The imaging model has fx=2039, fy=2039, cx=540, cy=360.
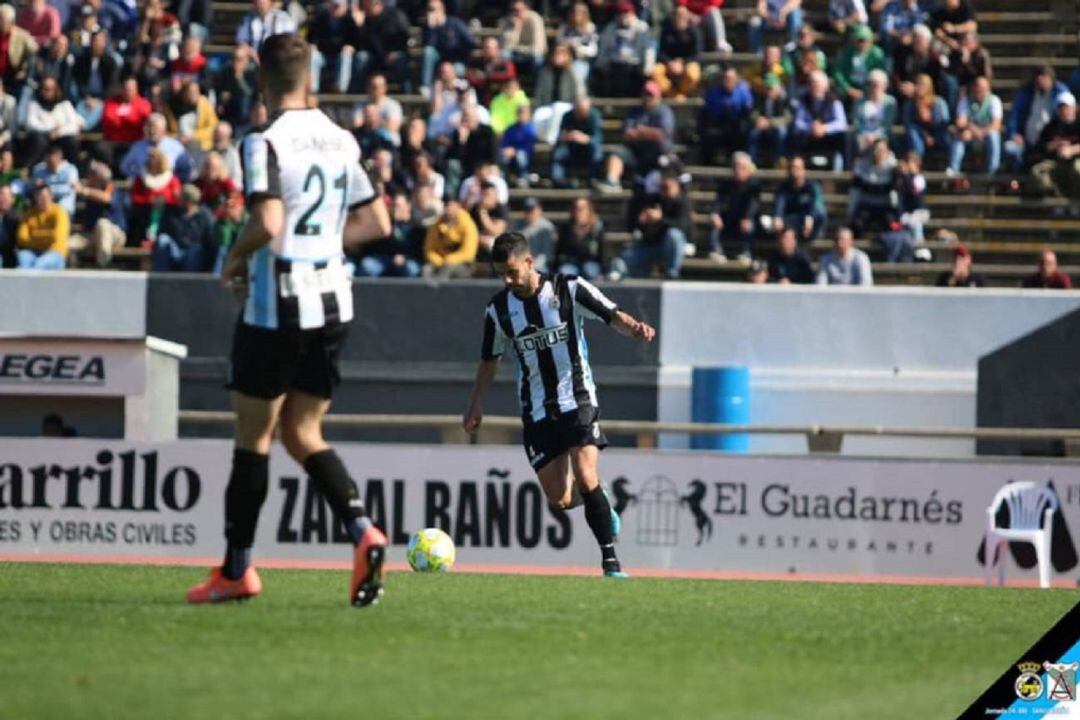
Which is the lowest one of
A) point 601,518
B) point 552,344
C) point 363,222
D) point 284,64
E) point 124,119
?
point 601,518

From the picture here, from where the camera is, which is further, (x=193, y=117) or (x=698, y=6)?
(x=698, y=6)

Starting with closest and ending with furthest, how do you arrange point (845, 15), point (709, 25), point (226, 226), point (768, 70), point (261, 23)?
point (226, 226) → point (768, 70) → point (261, 23) → point (845, 15) → point (709, 25)

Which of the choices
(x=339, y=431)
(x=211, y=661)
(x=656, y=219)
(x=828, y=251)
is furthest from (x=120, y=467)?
(x=211, y=661)

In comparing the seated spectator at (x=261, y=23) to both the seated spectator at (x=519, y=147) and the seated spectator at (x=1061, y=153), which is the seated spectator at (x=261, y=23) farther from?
the seated spectator at (x=1061, y=153)

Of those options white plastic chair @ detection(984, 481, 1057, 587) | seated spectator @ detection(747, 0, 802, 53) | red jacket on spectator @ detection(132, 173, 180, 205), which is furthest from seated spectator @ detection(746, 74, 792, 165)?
white plastic chair @ detection(984, 481, 1057, 587)

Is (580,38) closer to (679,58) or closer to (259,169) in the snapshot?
(679,58)

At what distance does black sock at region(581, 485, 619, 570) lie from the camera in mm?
12180

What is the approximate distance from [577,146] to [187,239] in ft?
15.0

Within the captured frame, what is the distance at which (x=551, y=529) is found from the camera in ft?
58.0

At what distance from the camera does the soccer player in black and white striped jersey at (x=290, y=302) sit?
8211 mm

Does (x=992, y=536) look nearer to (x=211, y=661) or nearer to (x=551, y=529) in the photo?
(x=551, y=529)

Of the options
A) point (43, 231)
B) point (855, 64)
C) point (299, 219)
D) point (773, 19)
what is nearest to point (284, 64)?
point (299, 219)

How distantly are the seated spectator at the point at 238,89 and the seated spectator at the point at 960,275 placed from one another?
26.5 ft

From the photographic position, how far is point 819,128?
2325 cm
